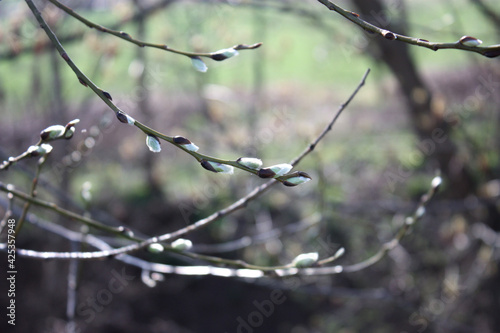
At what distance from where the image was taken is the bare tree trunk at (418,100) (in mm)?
3143

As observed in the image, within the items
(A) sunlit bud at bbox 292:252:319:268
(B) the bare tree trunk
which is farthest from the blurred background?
(A) sunlit bud at bbox 292:252:319:268

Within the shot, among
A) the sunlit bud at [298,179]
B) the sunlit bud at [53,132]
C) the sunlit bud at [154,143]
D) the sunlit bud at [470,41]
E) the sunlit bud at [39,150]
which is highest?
the sunlit bud at [470,41]

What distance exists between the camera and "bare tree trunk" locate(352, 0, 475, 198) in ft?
10.3

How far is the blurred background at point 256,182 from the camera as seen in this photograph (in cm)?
317

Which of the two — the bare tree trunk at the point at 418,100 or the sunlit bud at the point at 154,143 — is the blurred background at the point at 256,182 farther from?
the sunlit bud at the point at 154,143

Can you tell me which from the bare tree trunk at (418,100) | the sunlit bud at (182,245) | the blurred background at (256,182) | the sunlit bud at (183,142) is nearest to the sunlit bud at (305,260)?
the sunlit bud at (182,245)

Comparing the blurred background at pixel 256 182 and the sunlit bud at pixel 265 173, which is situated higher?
the sunlit bud at pixel 265 173

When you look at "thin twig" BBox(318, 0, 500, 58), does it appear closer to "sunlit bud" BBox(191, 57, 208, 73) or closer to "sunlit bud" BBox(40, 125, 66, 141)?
"sunlit bud" BBox(191, 57, 208, 73)

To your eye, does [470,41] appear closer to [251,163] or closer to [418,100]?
[251,163]

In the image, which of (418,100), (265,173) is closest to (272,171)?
(265,173)

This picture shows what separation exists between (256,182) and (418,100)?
42.8 inches

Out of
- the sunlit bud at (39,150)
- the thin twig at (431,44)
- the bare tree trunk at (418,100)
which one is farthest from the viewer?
the bare tree trunk at (418,100)

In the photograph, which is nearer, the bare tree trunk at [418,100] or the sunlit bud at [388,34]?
the sunlit bud at [388,34]

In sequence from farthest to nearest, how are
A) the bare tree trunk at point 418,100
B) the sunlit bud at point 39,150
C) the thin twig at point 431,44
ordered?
the bare tree trunk at point 418,100 → the sunlit bud at point 39,150 → the thin twig at point 431,44
